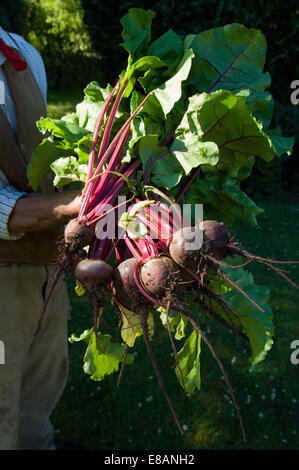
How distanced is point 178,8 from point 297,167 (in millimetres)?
3358

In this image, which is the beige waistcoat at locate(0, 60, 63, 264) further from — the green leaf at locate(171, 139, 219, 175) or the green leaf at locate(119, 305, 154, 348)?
the green leaf at locate(171, 139, 219, 175)

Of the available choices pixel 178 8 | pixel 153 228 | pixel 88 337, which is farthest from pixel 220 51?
pixel 178 8

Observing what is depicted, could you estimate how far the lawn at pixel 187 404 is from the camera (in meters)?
3.00

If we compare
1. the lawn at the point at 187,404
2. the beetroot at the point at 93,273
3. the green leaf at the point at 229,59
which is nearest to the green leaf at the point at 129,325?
the beetroot at the point at 93,273

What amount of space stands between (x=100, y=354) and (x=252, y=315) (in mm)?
612

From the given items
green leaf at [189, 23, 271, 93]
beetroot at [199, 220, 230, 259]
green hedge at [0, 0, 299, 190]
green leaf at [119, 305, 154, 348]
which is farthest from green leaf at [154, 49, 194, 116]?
green hedge at [0, 0, 299, 190]

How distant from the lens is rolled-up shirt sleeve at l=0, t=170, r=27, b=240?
1746 mm

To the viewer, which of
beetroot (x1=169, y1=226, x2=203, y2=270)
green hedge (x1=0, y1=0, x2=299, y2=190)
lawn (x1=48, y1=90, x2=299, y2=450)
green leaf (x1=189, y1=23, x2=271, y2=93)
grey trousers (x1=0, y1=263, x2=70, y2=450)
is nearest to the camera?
beetroot (x1=169, y1=226, x2=203, y2=270)

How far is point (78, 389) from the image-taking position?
3393mm

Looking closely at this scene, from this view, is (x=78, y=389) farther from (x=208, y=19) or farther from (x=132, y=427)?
(x=208, y=19)

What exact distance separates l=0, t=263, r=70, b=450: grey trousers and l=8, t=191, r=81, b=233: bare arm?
1.11ft

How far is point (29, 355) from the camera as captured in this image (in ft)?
7.77

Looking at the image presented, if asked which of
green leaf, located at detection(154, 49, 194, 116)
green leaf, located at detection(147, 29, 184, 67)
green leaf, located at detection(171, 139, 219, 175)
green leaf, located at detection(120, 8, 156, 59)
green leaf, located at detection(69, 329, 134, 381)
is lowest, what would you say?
green leaf, located at detection(69, 329, 134, 381)

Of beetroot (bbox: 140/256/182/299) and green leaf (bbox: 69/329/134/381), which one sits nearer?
beetroot (bbox: 140/256/182/299)
